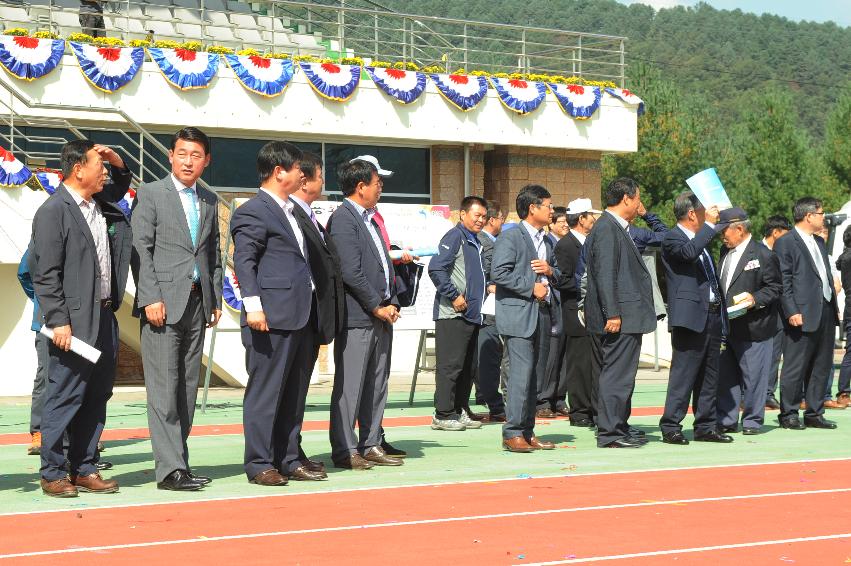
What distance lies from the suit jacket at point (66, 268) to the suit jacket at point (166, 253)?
0.99 ft

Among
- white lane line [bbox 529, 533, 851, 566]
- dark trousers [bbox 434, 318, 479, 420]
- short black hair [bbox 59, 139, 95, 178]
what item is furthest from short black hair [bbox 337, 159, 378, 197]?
white lane line [bbox 529, 533, 851, 566]

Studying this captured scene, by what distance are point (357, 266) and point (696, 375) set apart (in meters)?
3.26

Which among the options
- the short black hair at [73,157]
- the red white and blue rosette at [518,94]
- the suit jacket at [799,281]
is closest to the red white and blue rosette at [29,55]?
the red white and blue rosette at [518,94]

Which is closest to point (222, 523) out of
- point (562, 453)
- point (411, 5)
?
point (562, 453)

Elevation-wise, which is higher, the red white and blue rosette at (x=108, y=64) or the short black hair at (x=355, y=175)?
the red white and blue rosette at (x=108, y=64)

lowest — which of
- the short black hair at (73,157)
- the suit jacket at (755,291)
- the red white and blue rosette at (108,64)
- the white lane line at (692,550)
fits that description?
the white lane line at (692,550)

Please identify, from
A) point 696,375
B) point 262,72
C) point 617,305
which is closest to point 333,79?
point 262,72

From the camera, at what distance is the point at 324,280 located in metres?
8.74

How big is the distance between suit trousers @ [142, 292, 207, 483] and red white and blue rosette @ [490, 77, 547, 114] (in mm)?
19173

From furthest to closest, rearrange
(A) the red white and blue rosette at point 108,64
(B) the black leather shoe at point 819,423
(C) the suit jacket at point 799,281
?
(A) the red white and blue rosette at point 108,64 < (C) the suit jacket at point 799,281 < (B) the black leather shoe at point 819,423

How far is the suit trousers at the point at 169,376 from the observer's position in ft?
26.3

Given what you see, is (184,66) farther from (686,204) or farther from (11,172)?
(686,204)

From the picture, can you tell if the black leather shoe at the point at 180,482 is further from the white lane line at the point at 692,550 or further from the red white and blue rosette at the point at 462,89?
the red white and blue rosette at the point at 462,89

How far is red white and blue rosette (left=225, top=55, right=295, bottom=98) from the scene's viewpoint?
23.7 m
